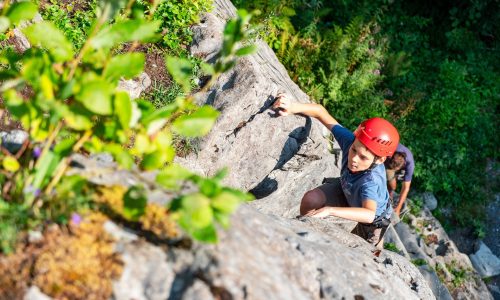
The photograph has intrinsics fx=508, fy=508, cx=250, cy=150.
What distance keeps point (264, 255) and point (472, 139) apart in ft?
30.3

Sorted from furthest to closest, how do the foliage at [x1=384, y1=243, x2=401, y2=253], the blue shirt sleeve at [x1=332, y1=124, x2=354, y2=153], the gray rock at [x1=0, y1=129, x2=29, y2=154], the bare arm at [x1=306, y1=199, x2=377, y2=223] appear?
the foliage at [x1=384, y1=243, x2=401, y2=253], the blue shirt sleeve at [x1=332, y1=124, x2=354, y2=153], the bare arm at [x1=306, y1=199, x2=377, y2=223], the gray rock at [x1=0, y1=129, x2=29, y2=154]

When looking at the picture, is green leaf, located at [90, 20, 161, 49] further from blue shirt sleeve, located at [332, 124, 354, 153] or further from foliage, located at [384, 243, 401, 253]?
foliage, located at [384, 243, 401, 253]

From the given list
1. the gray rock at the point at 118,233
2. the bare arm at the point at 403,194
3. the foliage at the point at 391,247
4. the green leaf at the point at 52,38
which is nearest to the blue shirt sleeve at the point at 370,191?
the foliage at the point at 391,247

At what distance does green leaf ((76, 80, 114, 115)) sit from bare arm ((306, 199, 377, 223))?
2.80 metres

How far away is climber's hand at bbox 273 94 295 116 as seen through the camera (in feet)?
18.1

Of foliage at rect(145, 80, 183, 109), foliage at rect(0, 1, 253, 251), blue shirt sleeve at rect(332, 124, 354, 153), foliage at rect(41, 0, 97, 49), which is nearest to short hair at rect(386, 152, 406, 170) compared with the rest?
blue shirt sleeve at rect(332, 124, 354, 153)

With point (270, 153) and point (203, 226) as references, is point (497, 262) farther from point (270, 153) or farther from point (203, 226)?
point (203, 226)

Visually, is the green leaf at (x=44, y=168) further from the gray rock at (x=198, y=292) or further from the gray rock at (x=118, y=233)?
the gray rock at (x=198, y=292)

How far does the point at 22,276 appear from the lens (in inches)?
80.1

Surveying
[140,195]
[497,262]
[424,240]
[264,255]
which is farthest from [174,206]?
[497,262]

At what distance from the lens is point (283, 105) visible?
18.1 feet

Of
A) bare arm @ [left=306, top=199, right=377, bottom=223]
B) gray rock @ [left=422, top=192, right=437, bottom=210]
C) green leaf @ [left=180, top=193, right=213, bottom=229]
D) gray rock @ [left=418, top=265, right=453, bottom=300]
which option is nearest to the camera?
green leaf @ [left=180, top=193, right=213, bottom=229]

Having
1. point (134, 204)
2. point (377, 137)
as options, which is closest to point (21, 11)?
point (134, 204)

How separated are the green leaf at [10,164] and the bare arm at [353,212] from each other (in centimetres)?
280
